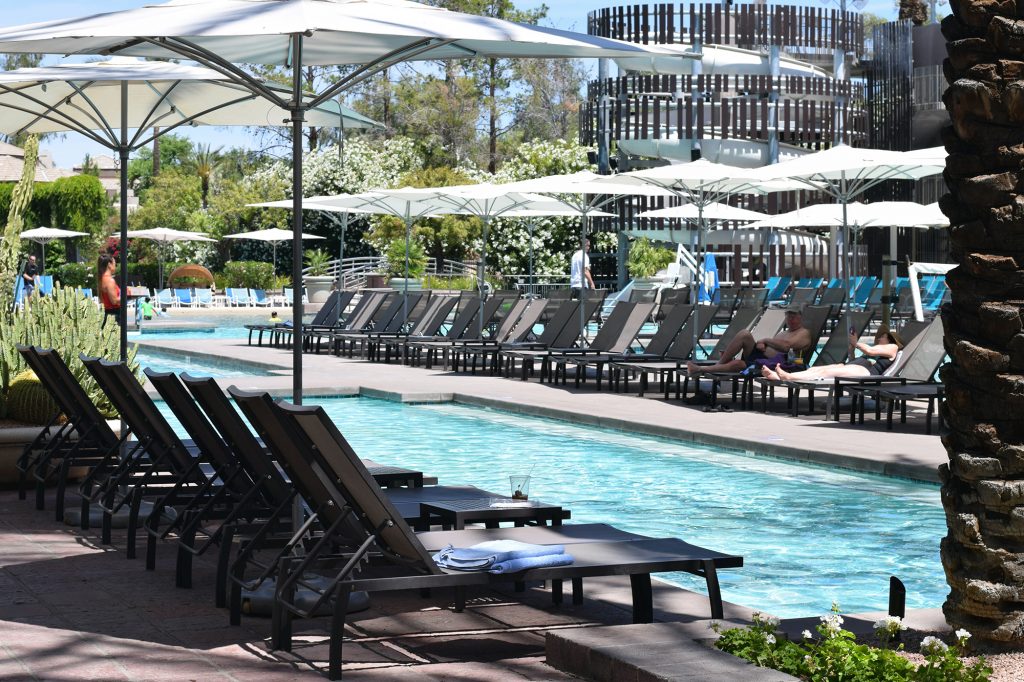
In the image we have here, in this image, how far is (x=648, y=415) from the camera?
13148mm

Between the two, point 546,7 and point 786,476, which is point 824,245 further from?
point 786,476

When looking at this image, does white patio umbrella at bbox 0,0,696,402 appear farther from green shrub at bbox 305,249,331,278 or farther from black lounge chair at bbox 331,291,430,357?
green shrub at bbox 305,249,331,278

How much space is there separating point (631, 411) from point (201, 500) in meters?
7.58

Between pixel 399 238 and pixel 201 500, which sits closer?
pixel 201 500

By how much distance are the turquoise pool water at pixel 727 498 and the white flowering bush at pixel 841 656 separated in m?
2.22

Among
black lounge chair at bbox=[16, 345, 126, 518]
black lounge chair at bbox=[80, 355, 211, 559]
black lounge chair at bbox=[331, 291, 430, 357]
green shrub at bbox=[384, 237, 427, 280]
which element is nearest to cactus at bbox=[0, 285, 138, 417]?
black lounge chair at bbox=[16, 345, 126, 518]

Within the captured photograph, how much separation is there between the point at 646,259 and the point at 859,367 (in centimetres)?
2601

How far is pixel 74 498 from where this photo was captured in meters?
8.58

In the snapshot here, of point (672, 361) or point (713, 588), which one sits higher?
point (672, 361)

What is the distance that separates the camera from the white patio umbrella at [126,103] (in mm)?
8281

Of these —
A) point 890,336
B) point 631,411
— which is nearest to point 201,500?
point 631,411

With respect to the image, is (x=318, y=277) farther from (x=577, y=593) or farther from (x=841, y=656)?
(x=841, y=656)

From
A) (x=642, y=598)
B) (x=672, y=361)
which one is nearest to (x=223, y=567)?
(x=642, y=598)

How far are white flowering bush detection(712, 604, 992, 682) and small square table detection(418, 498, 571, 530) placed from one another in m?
1.78
